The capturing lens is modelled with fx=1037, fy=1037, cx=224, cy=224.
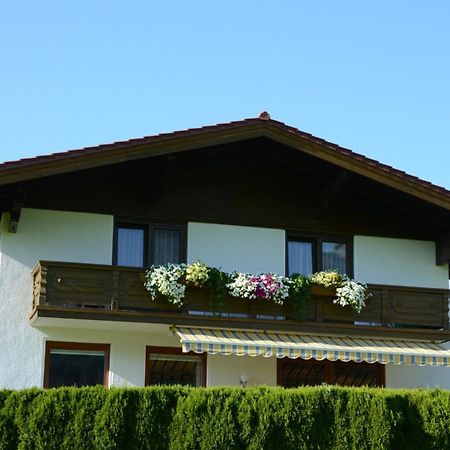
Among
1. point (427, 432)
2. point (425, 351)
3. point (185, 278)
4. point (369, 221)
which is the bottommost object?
point (427, 432)

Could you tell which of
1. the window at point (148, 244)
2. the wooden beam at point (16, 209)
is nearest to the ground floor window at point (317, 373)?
the window at point (148, 244)

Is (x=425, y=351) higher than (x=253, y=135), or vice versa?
(x=253, y=135)

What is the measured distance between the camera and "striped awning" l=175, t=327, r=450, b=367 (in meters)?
18.2

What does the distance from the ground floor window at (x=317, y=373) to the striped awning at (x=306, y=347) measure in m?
0.99

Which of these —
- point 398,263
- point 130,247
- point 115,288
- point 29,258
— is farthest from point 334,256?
point 29,258

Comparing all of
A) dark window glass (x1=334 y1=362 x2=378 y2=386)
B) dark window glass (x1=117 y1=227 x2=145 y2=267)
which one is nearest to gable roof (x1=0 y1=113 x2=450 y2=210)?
dark window glass (x1=117 y1=227 x2=145 y2=267)

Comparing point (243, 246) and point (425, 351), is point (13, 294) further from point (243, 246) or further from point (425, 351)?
point (425, 351)

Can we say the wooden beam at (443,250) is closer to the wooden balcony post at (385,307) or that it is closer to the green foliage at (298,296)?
the wooden balcony post at (385,307)

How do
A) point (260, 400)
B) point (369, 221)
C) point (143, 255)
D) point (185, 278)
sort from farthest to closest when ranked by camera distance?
point (369, 221) → point (143, 255) → point (185, 278) → point (260, 400)

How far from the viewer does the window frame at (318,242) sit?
2164cm

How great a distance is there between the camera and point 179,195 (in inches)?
827

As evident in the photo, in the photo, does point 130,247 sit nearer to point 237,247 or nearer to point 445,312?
point 237,247

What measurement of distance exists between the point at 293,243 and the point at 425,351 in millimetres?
3774

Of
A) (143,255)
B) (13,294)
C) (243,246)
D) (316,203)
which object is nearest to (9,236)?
(13,294)
